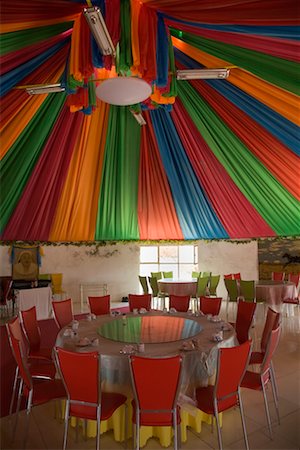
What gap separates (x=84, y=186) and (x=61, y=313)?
460 cm

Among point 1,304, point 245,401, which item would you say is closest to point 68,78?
point 245,401

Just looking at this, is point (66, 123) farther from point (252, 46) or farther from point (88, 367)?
point (88, 367)

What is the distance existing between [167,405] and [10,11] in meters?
4.37

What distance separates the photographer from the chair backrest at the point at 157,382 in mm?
2787

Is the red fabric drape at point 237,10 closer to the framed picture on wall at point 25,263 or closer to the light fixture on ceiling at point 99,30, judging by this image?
the light fixture on ceiling at point 99,30

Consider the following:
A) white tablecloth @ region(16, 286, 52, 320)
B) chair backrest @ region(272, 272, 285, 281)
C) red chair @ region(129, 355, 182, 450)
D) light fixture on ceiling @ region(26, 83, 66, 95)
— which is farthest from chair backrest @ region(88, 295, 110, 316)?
chair backrest @ region(272, 272, 285, 281)

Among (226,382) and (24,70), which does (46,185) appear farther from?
(226,382)

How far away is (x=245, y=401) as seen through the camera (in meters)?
4.23

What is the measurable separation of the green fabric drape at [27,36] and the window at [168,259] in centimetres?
938

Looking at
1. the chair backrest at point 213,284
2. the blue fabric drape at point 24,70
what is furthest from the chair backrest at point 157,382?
the chair backrest at point 213,284

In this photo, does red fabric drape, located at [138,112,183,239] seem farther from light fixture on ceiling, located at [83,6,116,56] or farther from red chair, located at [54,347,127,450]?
red chair, located at [54,347,127,450]

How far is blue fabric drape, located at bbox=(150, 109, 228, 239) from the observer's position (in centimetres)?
774

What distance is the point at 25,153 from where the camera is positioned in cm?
733

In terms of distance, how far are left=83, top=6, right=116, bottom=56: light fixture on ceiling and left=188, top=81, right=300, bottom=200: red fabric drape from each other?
222 centimetres
